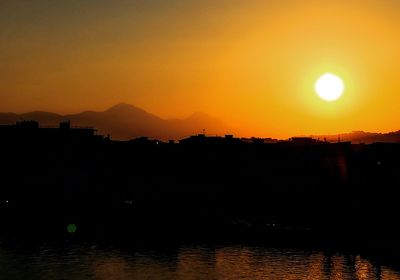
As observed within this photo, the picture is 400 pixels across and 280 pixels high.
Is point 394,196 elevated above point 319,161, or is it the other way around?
point 319,161

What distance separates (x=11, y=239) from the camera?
95.4 metres

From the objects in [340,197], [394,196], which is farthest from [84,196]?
[394,196]

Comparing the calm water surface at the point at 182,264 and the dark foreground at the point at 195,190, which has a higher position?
the dark foreground at the point at 195,190

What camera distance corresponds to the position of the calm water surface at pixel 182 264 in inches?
2972

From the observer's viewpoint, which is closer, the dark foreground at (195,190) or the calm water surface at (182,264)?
the calm water surface at (182,264)

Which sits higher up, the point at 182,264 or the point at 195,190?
the point at 195,190

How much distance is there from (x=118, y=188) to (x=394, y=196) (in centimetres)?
6442

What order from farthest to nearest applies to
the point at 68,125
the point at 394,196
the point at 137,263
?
1. the point at 68,125
2. the point at 394,196
3. the point at 137,263

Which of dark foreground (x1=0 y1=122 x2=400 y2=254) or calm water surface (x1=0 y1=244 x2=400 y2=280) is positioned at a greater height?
dark foreground (x1=0 y1=122 x2=400 y2=254)

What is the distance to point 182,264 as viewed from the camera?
82.3m

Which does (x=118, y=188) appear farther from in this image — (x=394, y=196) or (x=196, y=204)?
(x=394, y=196)

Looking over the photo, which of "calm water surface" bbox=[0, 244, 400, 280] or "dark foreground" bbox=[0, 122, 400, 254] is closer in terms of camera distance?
"calm water surface" bbox=[0, 244, 400, 280]

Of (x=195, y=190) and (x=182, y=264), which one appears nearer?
(x=182, y=264)

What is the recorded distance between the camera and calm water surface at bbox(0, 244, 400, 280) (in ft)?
248
